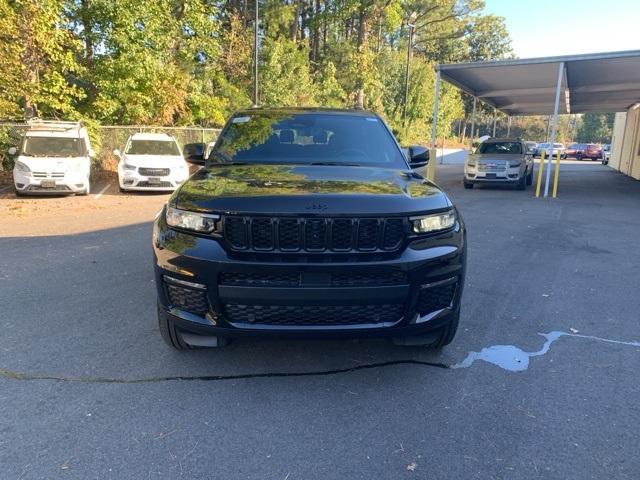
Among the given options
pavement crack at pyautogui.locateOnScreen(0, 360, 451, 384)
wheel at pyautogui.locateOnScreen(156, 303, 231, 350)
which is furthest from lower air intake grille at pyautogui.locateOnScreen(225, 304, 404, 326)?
pavement crack at pyautogui.locateOnScreen(0, 360, 451, 384)

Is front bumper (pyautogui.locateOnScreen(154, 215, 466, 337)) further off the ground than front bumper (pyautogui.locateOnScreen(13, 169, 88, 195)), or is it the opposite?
front bumper (pyautogui.locateOnScreen(154, 215, 466, 337))

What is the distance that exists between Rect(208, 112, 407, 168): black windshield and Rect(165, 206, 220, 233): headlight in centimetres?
117

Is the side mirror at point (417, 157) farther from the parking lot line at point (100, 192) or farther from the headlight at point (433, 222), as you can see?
the parking lot line at point (100, 192)

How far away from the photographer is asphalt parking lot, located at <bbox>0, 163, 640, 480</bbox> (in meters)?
2.53

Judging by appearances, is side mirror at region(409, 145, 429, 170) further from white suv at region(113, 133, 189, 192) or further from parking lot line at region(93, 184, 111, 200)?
parking lot line at region(93, 184, 111, 200)

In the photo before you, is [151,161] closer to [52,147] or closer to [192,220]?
[52,147]

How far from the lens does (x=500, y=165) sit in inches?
634

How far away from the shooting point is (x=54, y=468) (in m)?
2.43

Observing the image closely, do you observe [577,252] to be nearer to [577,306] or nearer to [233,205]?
[577,306]

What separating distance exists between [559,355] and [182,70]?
21673mm

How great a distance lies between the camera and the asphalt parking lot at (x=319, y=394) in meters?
2.53

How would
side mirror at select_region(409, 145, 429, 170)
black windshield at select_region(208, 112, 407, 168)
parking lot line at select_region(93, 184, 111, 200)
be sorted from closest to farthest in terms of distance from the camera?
black windshield at select_region(208, 112, 407, 168) → side mirror at select_region(409, 145, 429, 170) → parking lot line at select_region(93, 184, 111, 200)

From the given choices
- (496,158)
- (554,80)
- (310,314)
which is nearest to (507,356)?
(310,314)

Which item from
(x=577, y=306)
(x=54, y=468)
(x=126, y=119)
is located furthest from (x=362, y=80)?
(x=54, y=468)
